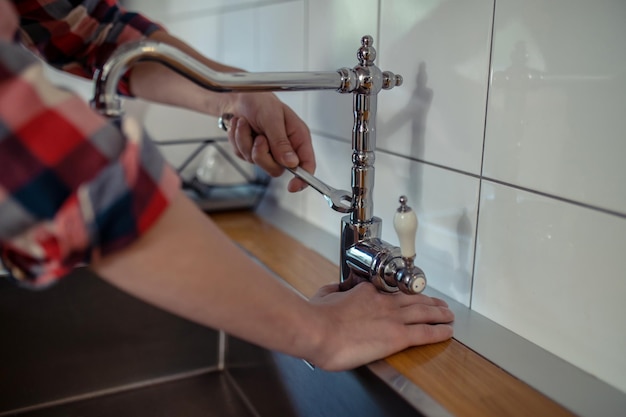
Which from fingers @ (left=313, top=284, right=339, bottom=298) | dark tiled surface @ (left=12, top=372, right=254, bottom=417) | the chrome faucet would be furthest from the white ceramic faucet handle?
dark tiled surface @ (left=12, top=372, right=254, bottom=417)

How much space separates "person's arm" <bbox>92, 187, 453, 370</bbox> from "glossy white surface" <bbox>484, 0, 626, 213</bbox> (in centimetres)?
20

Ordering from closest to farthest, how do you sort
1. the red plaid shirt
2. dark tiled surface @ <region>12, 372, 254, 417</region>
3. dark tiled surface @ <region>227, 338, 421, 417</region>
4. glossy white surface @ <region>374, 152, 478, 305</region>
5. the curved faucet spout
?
the red plaid shirt
the curved faucet spout
dark tiled surface @ <region>227, 338, 421, 417</region>
glossy white surface @ <region>374, 152, 478, 305</region>
dark tiled surface @ <region>12, 372, 254, 417</region>

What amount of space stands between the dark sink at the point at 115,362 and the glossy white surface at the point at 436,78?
1.03 ft

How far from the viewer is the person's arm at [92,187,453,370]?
15.2 inches

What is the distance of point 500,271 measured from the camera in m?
0.62

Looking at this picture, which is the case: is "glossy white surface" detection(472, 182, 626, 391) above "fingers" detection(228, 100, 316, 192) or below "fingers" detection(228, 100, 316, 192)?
below

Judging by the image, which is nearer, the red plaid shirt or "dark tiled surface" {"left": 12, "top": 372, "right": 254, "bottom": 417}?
the red plaid shirt

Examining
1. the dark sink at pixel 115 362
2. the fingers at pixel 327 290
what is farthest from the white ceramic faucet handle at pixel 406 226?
the dark sink at pixel 115 362

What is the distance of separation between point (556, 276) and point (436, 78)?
0.82ft

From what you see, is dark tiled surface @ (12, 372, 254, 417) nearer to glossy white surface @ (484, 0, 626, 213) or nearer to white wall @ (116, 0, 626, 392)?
white wall @ (116, 0, 626, 392)

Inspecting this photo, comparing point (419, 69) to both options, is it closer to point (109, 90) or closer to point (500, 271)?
point (500, 271)

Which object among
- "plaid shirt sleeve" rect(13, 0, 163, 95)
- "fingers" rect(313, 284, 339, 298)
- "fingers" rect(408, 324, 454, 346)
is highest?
"plaid shirt sleeve" rect(13, 0, 163, 95)

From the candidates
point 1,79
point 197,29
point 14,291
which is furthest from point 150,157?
point 197,29

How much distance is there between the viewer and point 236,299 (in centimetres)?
42
